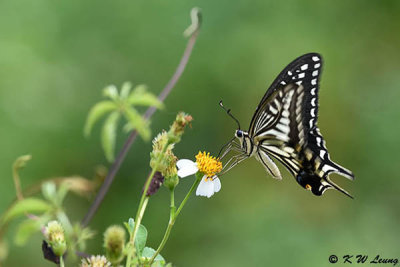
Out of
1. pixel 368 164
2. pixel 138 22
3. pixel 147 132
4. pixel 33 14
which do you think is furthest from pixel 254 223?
pixel 147 132

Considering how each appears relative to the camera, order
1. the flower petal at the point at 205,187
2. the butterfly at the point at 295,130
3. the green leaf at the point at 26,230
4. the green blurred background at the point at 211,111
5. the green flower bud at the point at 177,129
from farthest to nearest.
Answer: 1. the green blurred background at the point at 211,111
2. the butterfly at the point at 295,130
3. the flower petal at the point at 205,187
4. the green flower bud at the point at 177,129
5. the green leaf at the point at 26,230

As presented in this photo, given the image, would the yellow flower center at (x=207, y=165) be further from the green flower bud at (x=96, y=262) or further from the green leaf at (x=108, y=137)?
the green leaf at (x=108, y=137)

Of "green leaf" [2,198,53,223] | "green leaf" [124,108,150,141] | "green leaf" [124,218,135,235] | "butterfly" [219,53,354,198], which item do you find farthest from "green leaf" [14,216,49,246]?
"butterfly" [219,53,354,198]

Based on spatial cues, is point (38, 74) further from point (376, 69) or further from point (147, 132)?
point (147, 132)

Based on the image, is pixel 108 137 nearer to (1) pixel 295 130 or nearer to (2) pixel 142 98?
(2) pixel 142 98

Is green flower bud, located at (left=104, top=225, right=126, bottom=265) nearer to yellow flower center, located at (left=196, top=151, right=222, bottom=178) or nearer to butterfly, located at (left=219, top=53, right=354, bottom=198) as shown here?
yellow flower center, located at (left=196, top=151, right=222, bottom=178)

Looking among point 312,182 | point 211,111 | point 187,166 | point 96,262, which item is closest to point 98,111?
point 96,262

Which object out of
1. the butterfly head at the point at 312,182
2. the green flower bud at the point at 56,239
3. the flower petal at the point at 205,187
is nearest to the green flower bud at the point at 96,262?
the green flower bud at the point at 56,239

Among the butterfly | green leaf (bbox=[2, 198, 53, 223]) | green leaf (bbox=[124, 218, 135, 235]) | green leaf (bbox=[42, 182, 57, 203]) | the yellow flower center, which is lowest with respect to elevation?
green leaf (bbox=[2, 198, 53, 223])
